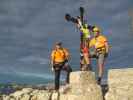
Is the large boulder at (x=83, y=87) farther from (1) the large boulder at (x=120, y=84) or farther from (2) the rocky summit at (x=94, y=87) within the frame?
(1) the large boulder at (x=120, y=84)

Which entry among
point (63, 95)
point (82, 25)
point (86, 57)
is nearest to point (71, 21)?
point (82, 25)

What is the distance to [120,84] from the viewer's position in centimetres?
2102

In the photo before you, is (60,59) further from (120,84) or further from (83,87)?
(120,84)

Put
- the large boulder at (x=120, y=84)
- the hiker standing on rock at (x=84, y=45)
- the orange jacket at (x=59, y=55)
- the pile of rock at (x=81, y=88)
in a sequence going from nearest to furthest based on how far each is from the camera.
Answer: the large boulder at (x=120, y=84)
the pile of rock at (x=81, y=88)
the hiker standing on rock at (x=84, y=45)
the orange jacket at (x=59, y=55)

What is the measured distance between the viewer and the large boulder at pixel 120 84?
20.8 meters

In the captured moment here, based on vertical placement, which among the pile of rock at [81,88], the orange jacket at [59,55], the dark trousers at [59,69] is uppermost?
the orange jacket at [59,55]

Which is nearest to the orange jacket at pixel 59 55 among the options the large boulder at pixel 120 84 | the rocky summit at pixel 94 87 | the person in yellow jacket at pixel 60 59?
the person in yellow jacket at pixel 60 59

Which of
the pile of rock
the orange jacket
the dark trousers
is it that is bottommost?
the pile of rock

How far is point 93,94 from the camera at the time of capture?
21891mm

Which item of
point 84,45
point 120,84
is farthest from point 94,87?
point 84,45

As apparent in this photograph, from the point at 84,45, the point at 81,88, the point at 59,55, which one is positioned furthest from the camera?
the point at 59,55

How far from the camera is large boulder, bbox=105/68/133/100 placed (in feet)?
68.1

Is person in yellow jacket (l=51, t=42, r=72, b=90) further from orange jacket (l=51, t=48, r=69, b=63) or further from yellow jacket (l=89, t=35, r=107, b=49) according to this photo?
yellow jacket (l=89, t=35, r=107, b=49)

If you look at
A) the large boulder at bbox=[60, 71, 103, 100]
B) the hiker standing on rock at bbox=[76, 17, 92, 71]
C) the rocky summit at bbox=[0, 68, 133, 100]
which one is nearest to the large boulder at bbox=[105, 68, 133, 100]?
the rocky summit at bbox=[0, 68, 133, 100]
